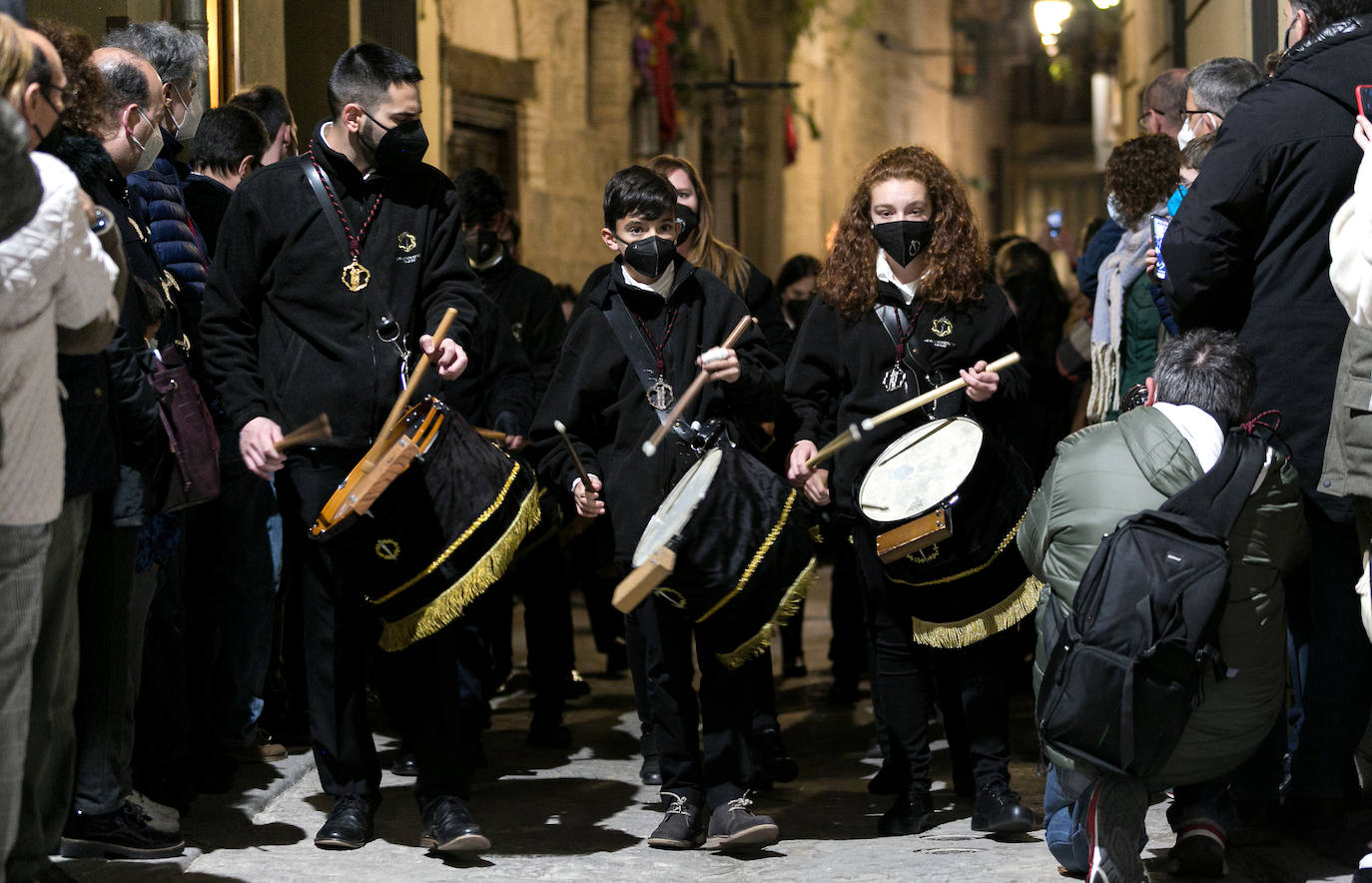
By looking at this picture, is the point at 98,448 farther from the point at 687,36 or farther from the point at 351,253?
the point at 687,36

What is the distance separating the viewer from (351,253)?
4.89 meters

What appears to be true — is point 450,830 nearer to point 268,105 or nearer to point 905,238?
point 905,238

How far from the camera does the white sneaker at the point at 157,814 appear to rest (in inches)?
191

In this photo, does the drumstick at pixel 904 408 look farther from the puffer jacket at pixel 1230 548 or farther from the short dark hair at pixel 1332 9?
the short dark hair at pixel 1332 9

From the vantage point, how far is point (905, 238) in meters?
5.36

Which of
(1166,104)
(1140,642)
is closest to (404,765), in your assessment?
(1140,642)

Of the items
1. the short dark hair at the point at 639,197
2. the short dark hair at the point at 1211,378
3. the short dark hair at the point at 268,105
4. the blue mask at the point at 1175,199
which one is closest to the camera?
the short dark hair at the point at 1211,378

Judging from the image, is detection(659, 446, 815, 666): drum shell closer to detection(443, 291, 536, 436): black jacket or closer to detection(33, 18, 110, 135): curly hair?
detection(443, 291, 536, 436): black jacket

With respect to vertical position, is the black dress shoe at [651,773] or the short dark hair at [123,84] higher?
the short dark hair at [123,84]

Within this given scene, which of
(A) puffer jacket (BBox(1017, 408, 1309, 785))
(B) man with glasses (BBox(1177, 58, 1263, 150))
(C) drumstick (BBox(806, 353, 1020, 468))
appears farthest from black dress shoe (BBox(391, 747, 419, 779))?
(B) man with glasses (BBox(1177, 58, 1263, 150))

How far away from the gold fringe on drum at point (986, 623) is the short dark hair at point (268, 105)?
3.18 meters

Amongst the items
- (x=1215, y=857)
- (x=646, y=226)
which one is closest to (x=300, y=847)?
(x=646, y=226)

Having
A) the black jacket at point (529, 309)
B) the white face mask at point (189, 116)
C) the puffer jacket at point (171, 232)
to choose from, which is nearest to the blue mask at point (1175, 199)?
the black jacket at point (529, 309)

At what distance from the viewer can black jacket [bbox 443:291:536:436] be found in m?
6.13
